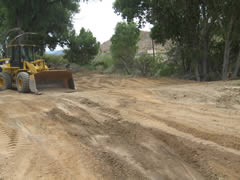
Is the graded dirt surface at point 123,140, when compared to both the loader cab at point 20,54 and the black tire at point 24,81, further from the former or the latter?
the loader cab at point 20,54

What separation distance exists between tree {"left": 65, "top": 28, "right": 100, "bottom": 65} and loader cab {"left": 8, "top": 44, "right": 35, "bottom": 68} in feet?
57.1

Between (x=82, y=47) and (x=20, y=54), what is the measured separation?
1838 centimetres

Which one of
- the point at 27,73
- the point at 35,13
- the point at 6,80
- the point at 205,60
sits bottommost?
the point at 6,80

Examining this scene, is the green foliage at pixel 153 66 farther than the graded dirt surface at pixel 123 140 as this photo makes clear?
Yes

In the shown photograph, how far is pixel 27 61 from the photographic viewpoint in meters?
11.1

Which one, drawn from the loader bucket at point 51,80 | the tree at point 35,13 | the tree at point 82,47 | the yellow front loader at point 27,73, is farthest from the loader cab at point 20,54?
the tree at point 82,47

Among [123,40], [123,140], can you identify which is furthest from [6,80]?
[123,40]

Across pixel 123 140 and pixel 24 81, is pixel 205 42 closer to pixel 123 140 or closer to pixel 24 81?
pixel 24 81

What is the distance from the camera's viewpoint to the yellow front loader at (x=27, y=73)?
10305mm

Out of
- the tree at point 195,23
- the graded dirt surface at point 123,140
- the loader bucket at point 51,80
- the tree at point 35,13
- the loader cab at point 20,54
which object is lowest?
the graded dirt surface at point 123,140

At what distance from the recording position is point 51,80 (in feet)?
36.0

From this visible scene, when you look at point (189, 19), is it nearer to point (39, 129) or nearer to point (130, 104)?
point (130, 104)

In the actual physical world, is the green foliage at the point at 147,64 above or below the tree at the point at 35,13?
below

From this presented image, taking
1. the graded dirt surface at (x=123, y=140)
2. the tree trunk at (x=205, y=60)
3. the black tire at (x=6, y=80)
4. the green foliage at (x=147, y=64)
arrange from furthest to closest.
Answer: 1. the green foliage at (x=147, y=64)
2. the tree trunk at (x=205, y=60)
3. the black tire at (x=6, y=80)
4. the graded dirt surface at (x=123, y=140)
